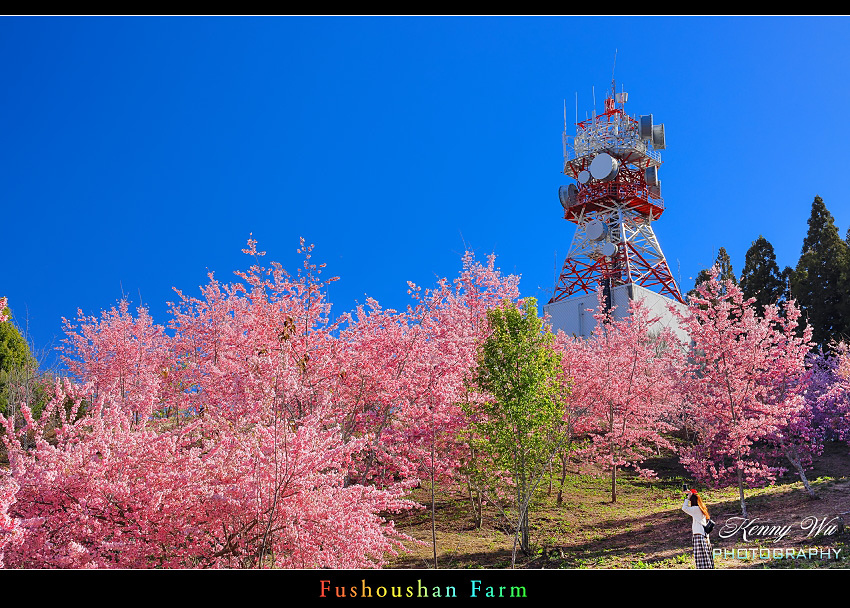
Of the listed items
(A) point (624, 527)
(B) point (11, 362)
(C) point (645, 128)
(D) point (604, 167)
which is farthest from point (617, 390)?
(C) point (645, 128)

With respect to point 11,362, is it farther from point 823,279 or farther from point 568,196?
point 823,279

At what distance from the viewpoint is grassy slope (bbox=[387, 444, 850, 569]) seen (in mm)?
8383

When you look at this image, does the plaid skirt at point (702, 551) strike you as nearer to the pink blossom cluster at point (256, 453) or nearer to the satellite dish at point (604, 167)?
the pink blossom cluster at point (256, 453)

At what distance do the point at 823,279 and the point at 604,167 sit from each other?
10305 millimetres

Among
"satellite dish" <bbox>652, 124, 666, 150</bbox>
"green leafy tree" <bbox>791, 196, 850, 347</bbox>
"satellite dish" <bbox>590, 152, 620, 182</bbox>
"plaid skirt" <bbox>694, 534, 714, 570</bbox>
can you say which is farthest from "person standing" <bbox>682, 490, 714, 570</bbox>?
"satellite dish" <bbox>652, 124, 666, 150</bbox>

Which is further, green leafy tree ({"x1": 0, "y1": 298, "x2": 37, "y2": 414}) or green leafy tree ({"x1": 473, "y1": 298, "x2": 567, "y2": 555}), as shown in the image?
green leafy tree ({"x1": 0, "y1": 298, "x2": 37, "y2": 414})

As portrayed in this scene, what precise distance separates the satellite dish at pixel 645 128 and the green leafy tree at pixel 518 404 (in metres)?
22.1

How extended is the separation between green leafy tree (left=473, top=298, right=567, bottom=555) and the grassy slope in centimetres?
128

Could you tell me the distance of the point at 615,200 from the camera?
28.1m

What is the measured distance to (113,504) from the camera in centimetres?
560

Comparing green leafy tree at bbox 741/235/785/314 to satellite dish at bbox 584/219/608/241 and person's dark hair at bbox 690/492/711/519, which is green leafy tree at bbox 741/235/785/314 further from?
person's dark hair at bbox 690/492/711/519

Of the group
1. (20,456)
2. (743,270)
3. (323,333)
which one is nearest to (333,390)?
(323,333)
